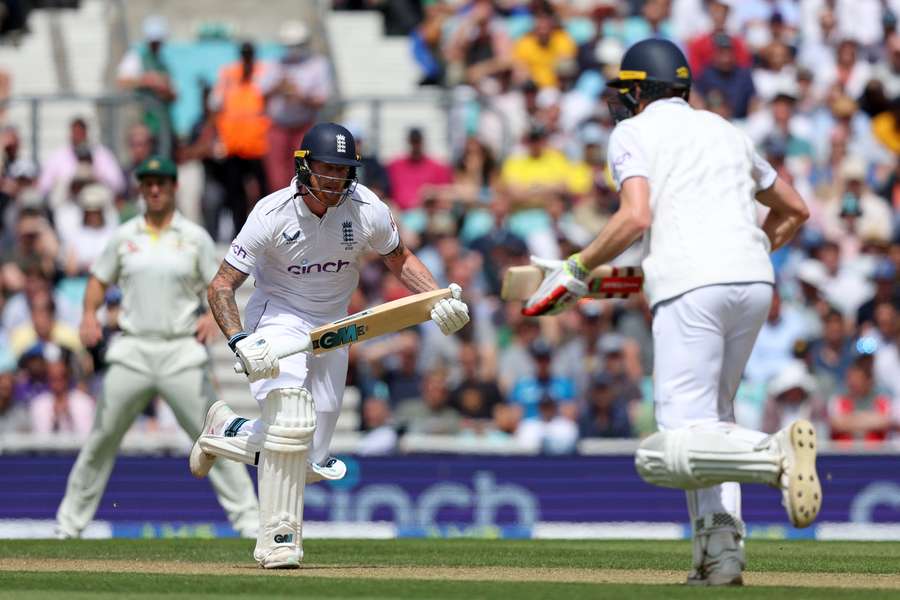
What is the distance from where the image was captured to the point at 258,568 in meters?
7.84

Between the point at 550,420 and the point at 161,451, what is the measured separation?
2.86 meters

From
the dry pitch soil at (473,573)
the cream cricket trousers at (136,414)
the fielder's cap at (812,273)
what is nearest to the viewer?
the dry pitch soil at (473,573)

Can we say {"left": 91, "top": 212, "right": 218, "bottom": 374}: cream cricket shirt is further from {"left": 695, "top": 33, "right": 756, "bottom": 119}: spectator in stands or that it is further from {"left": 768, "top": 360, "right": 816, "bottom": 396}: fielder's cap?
{"left": 695, "top": 33, "right": 756, "bottom": 119}: spectator in stands

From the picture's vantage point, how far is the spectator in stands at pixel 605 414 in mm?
13448

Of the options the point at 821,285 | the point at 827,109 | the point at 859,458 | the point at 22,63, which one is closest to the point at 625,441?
the point at 859,458

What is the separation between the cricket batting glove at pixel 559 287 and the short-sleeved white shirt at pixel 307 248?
1.19 meters

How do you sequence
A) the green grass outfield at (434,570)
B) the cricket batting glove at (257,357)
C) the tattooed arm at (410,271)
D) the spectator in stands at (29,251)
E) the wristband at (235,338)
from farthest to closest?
the spectator in stands at (29,251) < the tattooed arm at (410,271) < the wristband at (235,338) < the cricket batting glove at (257,357) < the green grass outfield at (434,570)

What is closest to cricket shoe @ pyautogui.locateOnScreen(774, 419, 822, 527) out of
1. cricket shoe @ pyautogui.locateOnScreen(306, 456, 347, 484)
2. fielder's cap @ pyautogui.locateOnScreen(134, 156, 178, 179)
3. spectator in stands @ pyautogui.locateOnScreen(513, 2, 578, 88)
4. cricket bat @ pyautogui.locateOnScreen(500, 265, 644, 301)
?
cricket bat @ pyautogui.locateOnScreen(500, 265, 644, 301)

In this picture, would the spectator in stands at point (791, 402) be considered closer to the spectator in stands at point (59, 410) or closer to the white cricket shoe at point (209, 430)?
the spectator in stands at point (59, 410)

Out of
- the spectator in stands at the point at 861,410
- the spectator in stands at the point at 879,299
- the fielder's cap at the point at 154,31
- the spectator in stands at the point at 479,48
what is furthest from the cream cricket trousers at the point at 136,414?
the spectator in stands at the point at 479,48

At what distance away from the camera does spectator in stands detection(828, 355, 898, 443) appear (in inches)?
524

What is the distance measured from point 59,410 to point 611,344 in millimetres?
4183

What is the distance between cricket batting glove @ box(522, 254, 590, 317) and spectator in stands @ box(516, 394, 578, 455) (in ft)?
20.1

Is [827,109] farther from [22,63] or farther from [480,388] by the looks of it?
[22,63]
